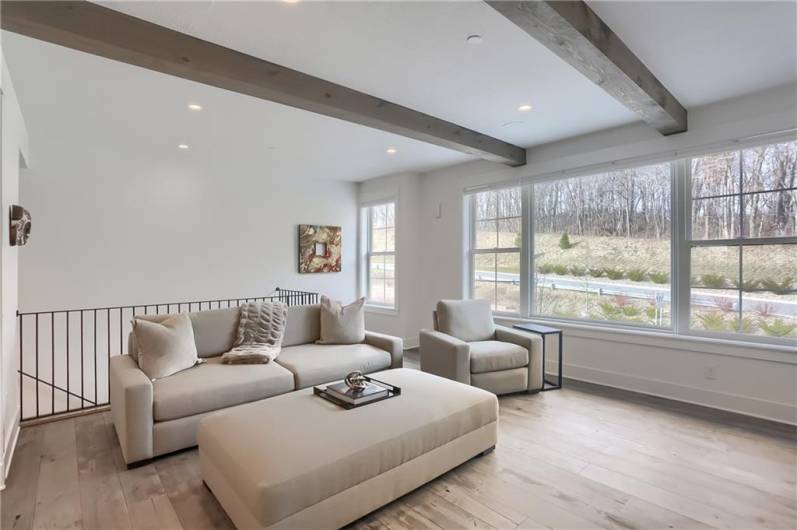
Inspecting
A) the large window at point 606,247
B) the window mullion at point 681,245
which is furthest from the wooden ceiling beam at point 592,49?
the large window at point 606,247

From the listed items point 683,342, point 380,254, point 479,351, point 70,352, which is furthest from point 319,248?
point 683,342

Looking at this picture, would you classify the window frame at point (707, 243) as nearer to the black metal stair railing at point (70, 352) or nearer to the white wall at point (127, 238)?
the white wall at point (127, 238)

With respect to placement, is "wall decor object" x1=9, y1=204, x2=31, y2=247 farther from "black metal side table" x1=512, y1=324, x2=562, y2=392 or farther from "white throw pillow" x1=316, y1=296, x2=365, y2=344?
"black metal side table" x1=512, y1=324, x2=562, y2=392

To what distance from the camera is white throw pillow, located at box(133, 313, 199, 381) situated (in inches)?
105

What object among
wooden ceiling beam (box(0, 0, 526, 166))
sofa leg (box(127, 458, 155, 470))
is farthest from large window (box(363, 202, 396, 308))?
sofa leg (box(127, 458, 155, 470))

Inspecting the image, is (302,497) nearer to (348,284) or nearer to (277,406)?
(277,406)

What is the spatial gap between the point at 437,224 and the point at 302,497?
14.0 feet

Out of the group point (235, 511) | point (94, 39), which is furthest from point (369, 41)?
point (235, 511)

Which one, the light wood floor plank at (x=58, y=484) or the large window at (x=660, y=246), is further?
the large window at (x=660, y=246)

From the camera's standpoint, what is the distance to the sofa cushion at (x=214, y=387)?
2477mm

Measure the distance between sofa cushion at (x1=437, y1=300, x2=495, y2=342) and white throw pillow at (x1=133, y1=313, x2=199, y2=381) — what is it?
2.23 m

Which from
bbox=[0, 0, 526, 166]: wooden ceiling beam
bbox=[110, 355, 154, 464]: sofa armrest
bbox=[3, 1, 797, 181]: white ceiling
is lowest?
bbox=[110, 355, 154, 464]: sofa armrest

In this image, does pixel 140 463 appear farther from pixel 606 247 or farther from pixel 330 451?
pixel 606 247

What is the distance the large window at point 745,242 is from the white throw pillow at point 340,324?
3005mm
